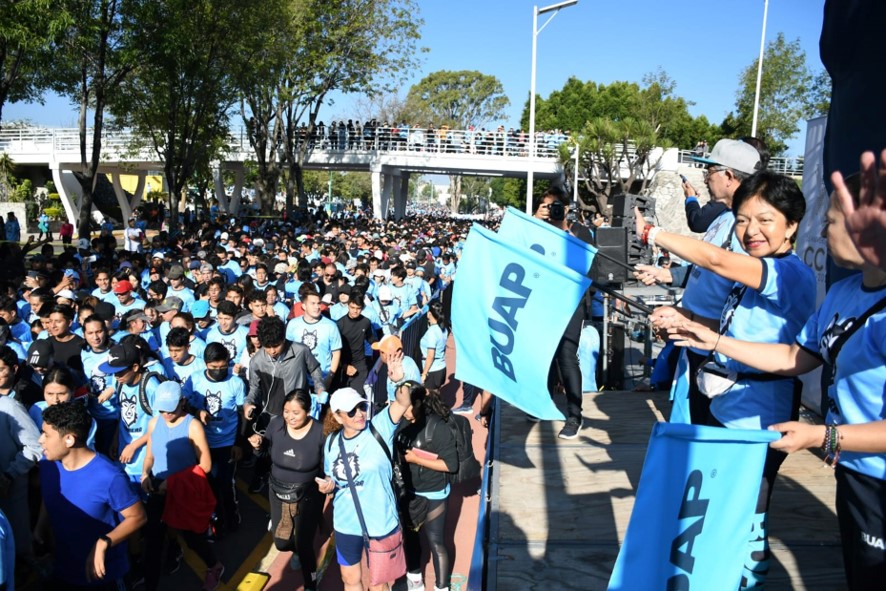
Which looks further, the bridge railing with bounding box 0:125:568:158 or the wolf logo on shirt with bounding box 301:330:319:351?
the bridge railing with bounding box 0:125:568:158

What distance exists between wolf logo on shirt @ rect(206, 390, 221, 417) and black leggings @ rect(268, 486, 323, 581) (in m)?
1.22

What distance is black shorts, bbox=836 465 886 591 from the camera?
2213mm

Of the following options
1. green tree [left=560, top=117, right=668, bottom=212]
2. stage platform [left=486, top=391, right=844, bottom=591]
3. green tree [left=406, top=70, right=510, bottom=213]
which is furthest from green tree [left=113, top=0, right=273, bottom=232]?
green tree [left=406, top=70, right=510, bottom=213]

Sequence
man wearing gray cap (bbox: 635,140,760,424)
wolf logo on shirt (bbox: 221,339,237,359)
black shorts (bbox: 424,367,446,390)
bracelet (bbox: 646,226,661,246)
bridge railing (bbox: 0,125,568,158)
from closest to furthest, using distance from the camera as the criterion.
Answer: bracelet (bbox: 646,226,661,246) < man wearing gray cap (bbox: 635,140,760,424) < wolf logo on shirt (bbox: 221,339,237,359) < black shorts (bbox: 424,367,446,390) < bridge railing (bbox: 0,125,568,158)

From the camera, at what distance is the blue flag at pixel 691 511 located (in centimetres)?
220

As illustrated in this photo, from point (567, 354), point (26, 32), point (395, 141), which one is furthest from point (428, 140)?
point (567, 354)

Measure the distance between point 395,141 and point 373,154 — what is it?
195cm

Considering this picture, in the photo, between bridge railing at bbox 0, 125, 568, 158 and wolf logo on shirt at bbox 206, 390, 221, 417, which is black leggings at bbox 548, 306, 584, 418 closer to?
wolf logo on shirt at bbox 206, 390, 221, 417

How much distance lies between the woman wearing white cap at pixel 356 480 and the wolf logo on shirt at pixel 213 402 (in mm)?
1771

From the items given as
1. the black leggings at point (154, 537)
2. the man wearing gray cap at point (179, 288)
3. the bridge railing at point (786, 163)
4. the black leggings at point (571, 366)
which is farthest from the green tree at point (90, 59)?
the bridge railing at point (786, 163)

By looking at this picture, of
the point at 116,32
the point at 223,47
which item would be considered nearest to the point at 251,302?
the point at 116,32

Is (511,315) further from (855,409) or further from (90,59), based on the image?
(90,59)

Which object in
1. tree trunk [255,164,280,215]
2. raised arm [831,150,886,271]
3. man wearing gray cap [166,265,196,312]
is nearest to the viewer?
raised arm [831,150,886,271]

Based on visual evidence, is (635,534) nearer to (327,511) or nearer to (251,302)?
(327,511)
